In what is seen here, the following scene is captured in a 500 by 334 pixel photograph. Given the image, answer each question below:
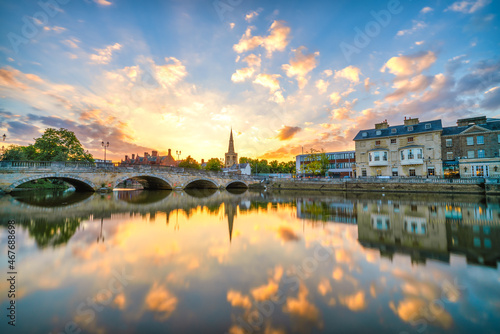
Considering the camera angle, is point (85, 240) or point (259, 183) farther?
point (259, 183)

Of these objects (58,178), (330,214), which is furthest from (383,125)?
(58,178)

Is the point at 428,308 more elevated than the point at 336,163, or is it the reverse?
the point at 336,163

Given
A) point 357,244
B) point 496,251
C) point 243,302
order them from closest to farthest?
1. point 243,302
2. point 496,251
3. point 357,244

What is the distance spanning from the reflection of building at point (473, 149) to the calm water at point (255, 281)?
95.9 feet

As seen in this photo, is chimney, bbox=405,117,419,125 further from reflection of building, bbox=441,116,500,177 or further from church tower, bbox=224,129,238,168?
church tower, bbox=224,129,238,168

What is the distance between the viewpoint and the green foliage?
116ft

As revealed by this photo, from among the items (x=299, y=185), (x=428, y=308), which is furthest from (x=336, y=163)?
(x=428, y=308)

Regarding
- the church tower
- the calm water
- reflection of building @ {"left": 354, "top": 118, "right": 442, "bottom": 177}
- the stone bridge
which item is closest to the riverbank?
reflection of building @ {"left": 354, "top": 118, "right": 442, "bottom": 177}

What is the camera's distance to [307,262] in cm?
578

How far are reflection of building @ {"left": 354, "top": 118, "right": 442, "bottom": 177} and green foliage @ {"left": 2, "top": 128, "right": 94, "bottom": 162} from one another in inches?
2031

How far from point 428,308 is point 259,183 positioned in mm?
40793

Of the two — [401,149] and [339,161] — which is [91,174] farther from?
[339,161]

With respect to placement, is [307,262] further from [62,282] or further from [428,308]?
[62,282]

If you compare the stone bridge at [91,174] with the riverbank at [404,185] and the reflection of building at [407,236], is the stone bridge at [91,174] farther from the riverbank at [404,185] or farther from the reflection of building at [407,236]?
the reflection of building at [407,236]
